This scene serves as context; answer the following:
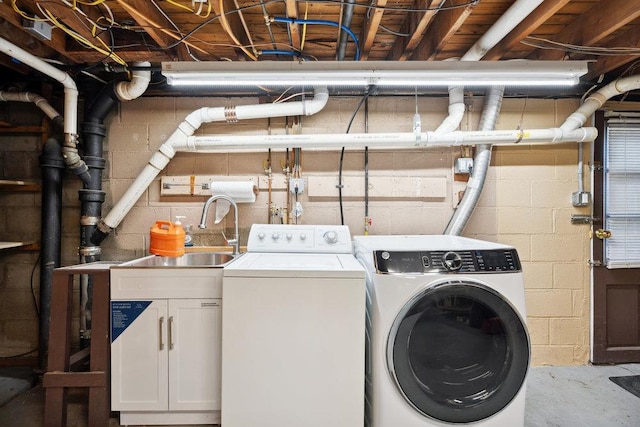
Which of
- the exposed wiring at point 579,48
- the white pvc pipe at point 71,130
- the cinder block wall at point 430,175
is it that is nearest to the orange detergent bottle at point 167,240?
the cinder block wall at point 430,175

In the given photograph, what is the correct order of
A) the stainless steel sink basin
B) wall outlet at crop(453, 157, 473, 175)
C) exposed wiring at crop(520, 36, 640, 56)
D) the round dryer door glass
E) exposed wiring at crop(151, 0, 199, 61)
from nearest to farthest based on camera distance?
the round dryer door glass → exposed wiring at crop(151, 0, 199, 61) → exposed wiring at crop(520, 36, 640, 56) → the stainless steel sink basin → wall outlet at crop(453, 157, 473, 175)

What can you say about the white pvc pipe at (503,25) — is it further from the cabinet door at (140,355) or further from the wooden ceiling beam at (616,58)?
the cabinet door at (140,355)

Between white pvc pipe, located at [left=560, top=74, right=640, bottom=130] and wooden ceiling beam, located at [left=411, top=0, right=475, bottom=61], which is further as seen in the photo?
white pvc pipe, located at [left=560, top=74, right=640, bottom=130]

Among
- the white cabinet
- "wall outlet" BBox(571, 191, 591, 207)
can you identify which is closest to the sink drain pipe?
the white cabinet

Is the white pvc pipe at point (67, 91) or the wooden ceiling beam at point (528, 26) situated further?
the white pvc pipe at point (67, 91)

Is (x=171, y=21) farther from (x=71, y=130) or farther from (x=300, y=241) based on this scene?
(x=300, y=241)

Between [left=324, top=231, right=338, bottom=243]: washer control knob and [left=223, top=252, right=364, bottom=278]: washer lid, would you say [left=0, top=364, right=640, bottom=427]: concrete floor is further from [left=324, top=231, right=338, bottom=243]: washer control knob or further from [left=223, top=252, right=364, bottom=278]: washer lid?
[left=324, top=231, right=338, bottom=243]: washer control knob

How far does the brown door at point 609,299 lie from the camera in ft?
8.39

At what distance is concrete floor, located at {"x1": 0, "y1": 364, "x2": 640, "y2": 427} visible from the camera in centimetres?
191

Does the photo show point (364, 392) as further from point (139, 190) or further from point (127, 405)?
point (139, 190)

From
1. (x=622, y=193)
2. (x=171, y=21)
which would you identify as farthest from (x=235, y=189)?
(x=622, y=193)

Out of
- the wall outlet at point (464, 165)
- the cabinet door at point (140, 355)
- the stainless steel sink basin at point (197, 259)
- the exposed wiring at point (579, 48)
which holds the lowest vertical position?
the cabinet door at point (140, 355)

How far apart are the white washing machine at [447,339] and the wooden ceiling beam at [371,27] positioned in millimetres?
1295

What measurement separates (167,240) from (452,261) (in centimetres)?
175
